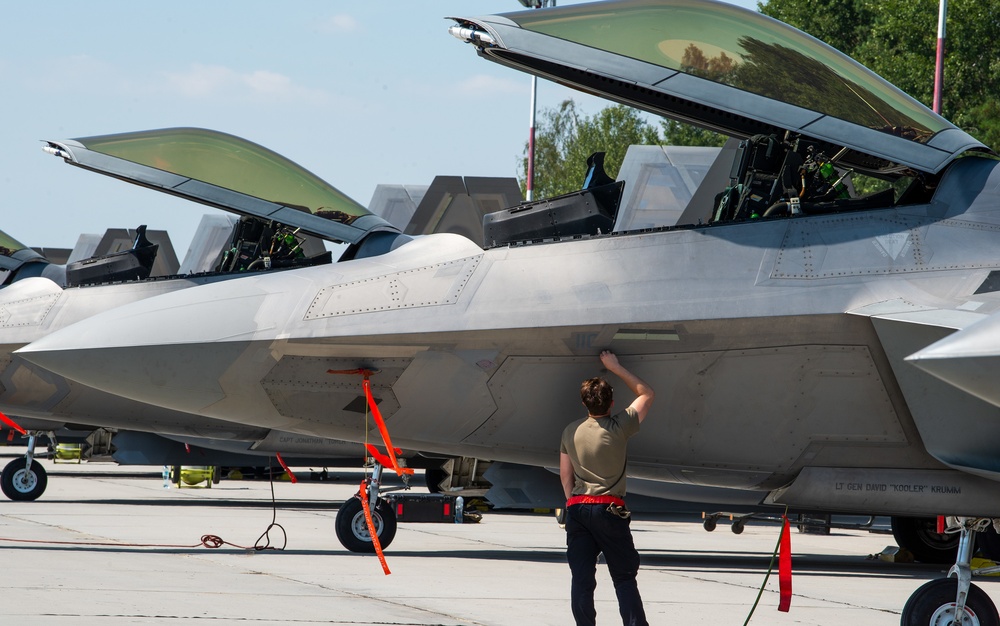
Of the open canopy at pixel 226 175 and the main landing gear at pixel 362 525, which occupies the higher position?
the open canopy at pixel 226 175

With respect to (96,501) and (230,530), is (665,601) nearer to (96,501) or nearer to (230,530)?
(230,530)

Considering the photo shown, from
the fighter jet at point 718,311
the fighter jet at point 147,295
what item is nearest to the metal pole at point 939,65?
the fighter jet at point 147,295

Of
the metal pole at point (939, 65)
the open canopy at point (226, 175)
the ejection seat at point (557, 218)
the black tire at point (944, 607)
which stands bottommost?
the black tire at point (944, 607)

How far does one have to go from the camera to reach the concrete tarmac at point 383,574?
7.54 metres

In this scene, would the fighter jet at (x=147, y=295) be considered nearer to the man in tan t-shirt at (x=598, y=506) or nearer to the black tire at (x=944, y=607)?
the man in tan t-shirt at (x=598, y=506)

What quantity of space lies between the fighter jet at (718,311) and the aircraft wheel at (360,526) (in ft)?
9.16

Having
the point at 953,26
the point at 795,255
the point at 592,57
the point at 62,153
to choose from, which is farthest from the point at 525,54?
the point at 953,26

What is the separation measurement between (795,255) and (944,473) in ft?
5.68

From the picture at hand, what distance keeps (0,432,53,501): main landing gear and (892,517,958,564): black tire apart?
1182cm

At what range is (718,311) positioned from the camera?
25.0 ft

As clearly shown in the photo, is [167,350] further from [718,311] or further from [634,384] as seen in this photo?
[718,311]

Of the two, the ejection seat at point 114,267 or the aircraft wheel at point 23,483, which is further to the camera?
the aircraft wheel at point 23,483

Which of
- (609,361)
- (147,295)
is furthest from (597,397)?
(147,295)

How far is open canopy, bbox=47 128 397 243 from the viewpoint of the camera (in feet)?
42.7
